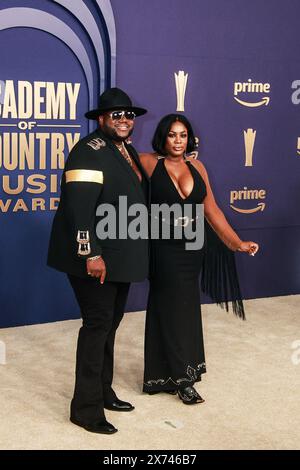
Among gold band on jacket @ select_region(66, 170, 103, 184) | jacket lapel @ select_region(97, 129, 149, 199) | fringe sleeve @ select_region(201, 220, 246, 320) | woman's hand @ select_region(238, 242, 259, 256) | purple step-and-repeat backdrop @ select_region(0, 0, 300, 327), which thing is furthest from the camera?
purple step-and-repeat backdrop @ select_region(0, 0, 300, 327)

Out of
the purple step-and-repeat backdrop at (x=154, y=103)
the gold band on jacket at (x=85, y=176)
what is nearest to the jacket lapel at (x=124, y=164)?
the gold band on jacket at (x=85, y=176)

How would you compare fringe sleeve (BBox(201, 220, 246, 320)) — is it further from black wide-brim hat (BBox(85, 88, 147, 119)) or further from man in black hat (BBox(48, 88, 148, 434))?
black wide-brim hat (BBox(85, 88, 147, 119))

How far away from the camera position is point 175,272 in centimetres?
322

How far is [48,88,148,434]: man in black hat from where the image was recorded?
2.74 metres

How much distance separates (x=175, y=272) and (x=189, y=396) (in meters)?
0.56

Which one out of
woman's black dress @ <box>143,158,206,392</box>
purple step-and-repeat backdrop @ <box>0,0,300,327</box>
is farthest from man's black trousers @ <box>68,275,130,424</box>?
purple step-and-repeat backdrop @ <box>0,0,300,327</box>

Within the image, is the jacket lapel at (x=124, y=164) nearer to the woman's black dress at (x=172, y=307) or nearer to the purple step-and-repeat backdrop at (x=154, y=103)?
the woman's black dress at (x=172, y=307)

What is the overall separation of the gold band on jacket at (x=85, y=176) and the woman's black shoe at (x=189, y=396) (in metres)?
1.09

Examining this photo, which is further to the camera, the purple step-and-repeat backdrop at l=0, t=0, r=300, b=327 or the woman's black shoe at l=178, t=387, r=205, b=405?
the purple step-and-repeat backdrop at l=0, t=0, r=300, b=327

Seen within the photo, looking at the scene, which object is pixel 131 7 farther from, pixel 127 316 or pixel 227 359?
pixel 227 359

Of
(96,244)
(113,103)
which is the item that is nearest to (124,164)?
(113,103)

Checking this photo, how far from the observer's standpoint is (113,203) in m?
2.83

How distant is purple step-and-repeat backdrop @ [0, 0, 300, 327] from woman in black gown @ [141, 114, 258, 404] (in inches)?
48.8

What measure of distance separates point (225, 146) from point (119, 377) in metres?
1.99
